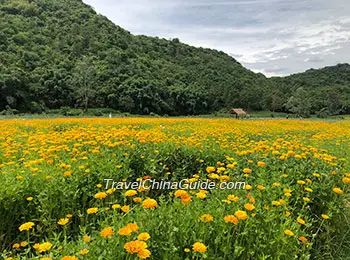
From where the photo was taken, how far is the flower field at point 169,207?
1874 millimetres

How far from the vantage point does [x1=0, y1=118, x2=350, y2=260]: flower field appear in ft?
6.15

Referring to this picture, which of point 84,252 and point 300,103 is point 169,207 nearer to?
point 84,252

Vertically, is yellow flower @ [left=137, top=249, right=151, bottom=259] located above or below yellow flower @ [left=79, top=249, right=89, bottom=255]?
above

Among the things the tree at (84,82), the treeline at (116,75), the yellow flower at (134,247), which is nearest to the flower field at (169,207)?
the yellow flower at (134,247)

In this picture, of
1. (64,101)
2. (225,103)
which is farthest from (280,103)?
(64,101)

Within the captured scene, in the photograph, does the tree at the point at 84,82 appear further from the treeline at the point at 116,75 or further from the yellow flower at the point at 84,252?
the yellow flower at the point at 84,252

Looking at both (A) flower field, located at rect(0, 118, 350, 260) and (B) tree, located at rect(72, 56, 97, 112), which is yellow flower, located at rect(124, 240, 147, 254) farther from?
(B) tree, located at rect(72, 56, 97, 112)

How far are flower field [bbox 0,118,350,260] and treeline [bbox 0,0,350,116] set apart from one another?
43369 mm

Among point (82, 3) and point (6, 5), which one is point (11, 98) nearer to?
point (6, 5)

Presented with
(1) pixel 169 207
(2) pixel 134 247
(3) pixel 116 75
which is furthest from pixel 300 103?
(2) pixel 134 247

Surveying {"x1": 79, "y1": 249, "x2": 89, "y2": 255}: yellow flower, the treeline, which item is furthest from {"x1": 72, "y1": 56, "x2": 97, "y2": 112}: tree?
{"x1": 79, "y1": 249, "x2": 89, "y2": 255}: yellow flower

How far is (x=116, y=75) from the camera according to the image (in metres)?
60.6

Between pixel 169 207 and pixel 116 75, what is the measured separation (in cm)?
6130

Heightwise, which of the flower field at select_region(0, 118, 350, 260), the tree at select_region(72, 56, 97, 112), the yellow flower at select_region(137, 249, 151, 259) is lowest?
the flower field at select_region(0, 118, 350, 260)
